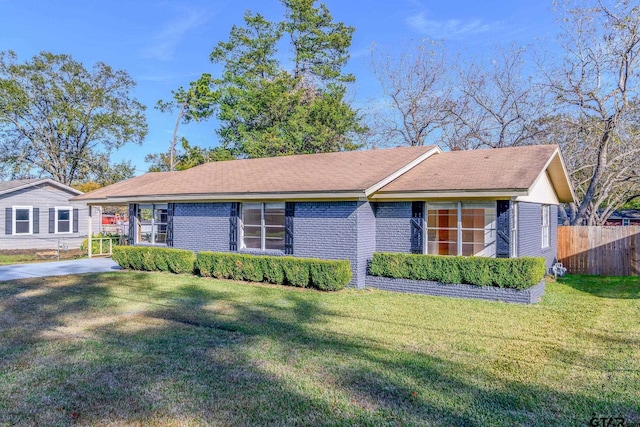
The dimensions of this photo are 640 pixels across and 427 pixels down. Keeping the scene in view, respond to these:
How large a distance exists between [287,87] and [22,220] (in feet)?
55.5

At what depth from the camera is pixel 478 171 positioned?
11.0 metres

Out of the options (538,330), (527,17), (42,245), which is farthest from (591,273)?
(42,245)

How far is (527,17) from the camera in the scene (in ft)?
60.9

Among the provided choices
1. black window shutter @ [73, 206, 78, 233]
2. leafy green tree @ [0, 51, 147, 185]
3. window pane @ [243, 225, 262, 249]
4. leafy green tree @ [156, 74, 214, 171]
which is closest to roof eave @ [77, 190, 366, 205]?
window pane @ [243, 225, 262, 249]

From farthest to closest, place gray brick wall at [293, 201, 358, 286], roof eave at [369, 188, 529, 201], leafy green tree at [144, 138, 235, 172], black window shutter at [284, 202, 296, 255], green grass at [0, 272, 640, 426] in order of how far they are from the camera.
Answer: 1. leafy green tree at [144, 138, 235, 172]
2. black window shutter at [284, 202, 296, 255]
3. gray brick wall at [293, 201, 358, 286]
4. roof eave at [369, 188, 529, 201]
5. green grass at [0, 272, 640, 426]

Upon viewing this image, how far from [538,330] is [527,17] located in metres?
16.7

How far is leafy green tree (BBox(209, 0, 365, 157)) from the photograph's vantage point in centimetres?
2509

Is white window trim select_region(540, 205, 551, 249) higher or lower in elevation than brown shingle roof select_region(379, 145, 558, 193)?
lower

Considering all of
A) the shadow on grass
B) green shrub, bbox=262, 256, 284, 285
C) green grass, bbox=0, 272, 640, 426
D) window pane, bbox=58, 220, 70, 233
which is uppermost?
window pane, bbox=58, 220, 70, 233

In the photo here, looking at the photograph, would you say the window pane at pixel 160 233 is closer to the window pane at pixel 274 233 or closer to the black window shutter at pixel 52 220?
the window pane at pixel 274 233

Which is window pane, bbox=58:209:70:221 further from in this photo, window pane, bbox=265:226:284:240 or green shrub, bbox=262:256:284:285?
green shrub, bbox=262:256:284:285

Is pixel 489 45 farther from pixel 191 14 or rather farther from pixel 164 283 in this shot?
pixel 164 283

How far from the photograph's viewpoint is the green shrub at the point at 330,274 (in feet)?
34.6

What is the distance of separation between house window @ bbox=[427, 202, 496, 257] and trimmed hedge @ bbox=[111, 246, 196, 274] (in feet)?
25.0
